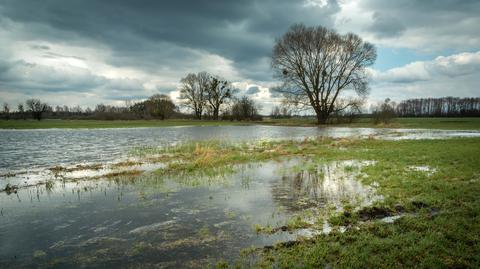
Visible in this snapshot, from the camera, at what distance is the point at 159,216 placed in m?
6.55

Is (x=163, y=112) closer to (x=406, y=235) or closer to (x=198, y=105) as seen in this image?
(x=198, y=105)

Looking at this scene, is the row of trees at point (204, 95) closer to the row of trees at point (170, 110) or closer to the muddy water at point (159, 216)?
the row of trees at point (170, 110)

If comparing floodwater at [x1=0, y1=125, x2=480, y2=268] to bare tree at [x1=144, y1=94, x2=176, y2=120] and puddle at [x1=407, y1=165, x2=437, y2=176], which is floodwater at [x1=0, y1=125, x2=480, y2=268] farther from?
→ bare tree at [x1=144, y1=94, x2=176, y2=120]

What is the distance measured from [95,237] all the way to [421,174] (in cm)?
972

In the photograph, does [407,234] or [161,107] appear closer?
[407,234]

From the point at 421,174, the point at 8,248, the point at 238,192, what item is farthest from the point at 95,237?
the point at 421,174

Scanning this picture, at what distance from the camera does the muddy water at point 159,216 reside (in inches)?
186

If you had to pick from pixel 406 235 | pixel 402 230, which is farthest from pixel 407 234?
pixel 402 230

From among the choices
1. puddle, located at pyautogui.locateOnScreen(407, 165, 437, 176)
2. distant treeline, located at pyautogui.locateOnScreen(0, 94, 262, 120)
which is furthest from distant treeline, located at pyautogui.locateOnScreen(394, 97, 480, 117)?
puddle, located at pyautogui.locateOnScreen(407, 165, 437, 176)

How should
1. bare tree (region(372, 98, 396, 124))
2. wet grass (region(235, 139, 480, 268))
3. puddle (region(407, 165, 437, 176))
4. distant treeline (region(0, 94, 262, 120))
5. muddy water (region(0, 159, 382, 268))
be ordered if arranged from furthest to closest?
distant treeline (region(0, 94, 262, 120)), bare tree (region(372, 98, 396, 124)), puddle (region(407, 165, 437, 176)), muddy water (region(0, 159, 382, 268)), wet grass (region(235, 139, 480, 268))

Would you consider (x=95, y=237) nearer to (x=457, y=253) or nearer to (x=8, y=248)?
(x=8, y=248)

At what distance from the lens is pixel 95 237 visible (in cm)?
543

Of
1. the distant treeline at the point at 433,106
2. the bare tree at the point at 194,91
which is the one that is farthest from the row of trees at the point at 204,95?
the distant treeline at the point at 433,106

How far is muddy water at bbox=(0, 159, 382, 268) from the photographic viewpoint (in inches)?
186
